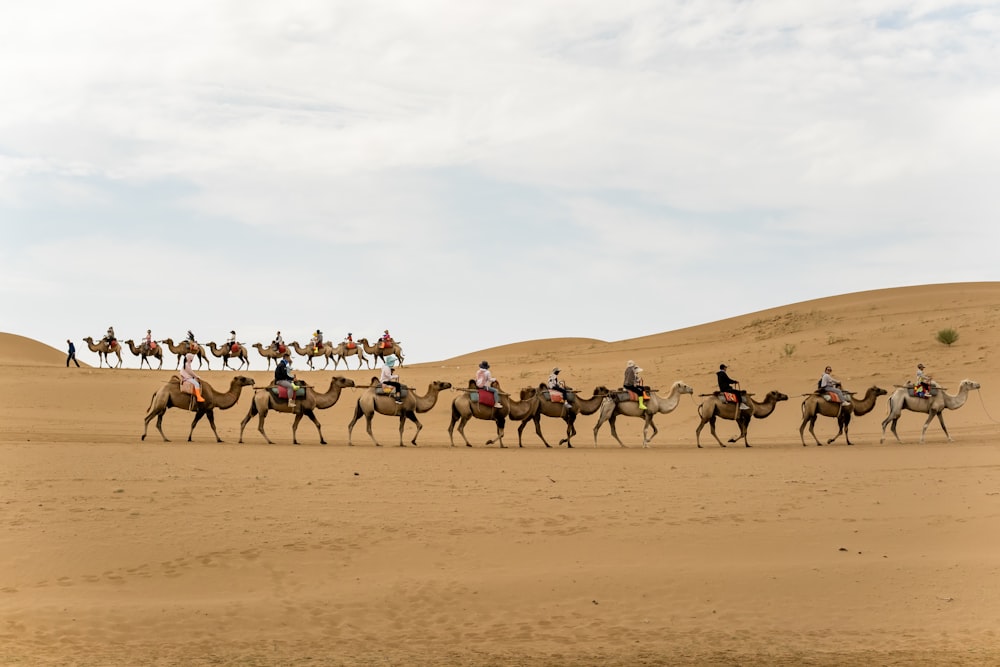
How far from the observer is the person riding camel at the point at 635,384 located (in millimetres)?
28797

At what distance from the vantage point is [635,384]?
96.3 feet

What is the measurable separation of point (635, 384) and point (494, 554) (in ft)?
51.6

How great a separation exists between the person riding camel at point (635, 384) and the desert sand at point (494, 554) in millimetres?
2194

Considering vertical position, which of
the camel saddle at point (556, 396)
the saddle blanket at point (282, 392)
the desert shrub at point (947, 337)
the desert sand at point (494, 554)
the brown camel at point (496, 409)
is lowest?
the desert sand at point (494, 554)

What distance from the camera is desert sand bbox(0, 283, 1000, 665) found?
34.7 ft

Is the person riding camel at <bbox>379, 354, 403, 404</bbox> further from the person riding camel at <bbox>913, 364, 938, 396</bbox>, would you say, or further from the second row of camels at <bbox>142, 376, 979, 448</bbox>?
the person riding camel at <bbox>913, 364, 938, 396</bbox>

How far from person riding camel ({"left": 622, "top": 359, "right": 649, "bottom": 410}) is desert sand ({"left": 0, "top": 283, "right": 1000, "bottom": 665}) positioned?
219cm

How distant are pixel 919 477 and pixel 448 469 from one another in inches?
329

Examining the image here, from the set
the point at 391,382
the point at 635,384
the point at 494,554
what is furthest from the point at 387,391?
the point at 494,554

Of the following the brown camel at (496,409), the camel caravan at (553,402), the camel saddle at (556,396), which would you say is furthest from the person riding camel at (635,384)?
the brown camel at (496,409)

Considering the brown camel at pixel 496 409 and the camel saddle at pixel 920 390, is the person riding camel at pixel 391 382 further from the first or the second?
the camel saddle at pixel 920 390

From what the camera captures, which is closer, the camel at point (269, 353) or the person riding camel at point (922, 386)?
the person riding camel at point (922, 386)

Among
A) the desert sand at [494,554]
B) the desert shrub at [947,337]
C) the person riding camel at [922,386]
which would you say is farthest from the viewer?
the desert shrub at [947,337]

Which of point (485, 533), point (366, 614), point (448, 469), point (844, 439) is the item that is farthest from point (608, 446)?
point (366, 614)
